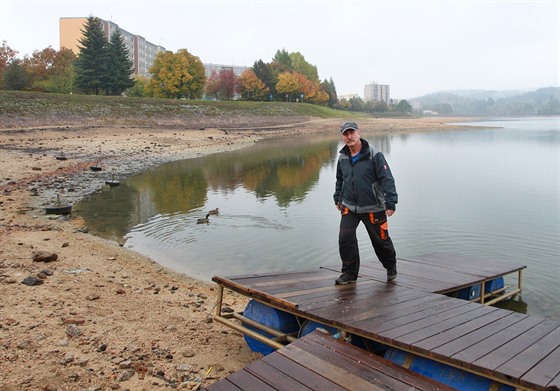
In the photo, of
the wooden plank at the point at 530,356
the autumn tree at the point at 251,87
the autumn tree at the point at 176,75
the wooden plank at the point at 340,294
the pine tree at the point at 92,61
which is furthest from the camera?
the autumn tree at the point at 251,87

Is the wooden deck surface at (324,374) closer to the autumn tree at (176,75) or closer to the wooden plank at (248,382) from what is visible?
the wooden plank at (248,382)

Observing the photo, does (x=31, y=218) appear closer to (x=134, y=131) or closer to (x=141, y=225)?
(x=141, y=225)

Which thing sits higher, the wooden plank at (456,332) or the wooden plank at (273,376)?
the wooden plank at (456,332)

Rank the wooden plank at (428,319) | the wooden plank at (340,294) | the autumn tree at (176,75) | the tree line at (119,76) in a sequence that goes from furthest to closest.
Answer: the autumn tree at (176,75), the tree line at (119,76), the wooden plank at (340,294), the wooden plank at (428,319)

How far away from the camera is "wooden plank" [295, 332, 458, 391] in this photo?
412 cm

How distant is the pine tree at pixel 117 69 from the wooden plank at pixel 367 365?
215ft

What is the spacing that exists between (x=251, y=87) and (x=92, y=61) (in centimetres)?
3927

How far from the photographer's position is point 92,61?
62938mm

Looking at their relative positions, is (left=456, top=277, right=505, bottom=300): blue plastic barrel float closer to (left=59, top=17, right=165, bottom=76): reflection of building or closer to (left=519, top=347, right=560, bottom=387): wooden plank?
(left=519, top=347, right=560, bottom=387): wooden plank

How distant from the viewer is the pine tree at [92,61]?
62.2 metres

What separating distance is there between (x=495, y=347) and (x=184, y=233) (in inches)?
405

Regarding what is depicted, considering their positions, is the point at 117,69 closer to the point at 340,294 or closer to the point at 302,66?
the point at 340,294

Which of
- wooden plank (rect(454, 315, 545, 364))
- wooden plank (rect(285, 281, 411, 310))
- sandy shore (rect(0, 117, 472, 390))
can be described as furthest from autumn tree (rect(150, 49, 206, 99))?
wooden plank (rect(454, 315, 545, 364))

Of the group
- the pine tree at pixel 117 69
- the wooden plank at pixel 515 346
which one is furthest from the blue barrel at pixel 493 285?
the pine tree at pixel 117 69
